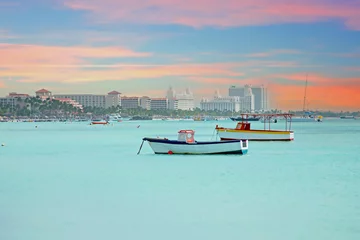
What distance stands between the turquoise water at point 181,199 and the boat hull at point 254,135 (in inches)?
787

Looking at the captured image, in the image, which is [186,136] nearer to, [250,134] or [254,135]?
[250,134]

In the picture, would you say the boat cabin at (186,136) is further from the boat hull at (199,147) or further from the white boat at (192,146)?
the boat hull at (199,147)

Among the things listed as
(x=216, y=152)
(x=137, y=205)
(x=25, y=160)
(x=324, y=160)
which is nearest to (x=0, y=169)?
(x=25, y=160)

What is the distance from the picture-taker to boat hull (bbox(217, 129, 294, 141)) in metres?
65.8

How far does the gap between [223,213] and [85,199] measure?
604 centimetres

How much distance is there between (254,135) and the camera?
68.2 meters

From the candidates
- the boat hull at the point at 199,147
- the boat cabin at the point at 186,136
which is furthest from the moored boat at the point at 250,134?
the boat cabin at the point at 186,136

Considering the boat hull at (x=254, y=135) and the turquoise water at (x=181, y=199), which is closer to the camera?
the turquoise water at (x=181, y=199)

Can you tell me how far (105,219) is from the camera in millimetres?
22406

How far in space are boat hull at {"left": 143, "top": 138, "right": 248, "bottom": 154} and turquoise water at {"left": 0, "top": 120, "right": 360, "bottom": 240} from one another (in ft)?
3.92

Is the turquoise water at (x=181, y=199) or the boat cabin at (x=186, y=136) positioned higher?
the boat cabin at (x=186, y=136)

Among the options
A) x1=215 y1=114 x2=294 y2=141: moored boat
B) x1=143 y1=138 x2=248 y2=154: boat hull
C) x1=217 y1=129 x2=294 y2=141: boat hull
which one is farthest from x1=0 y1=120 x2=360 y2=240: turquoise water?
x1=215 y1=114 x2=294 y2=141: moored boat

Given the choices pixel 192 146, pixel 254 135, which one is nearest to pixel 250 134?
pixel 254 135

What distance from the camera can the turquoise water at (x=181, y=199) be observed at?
20.7 meters
